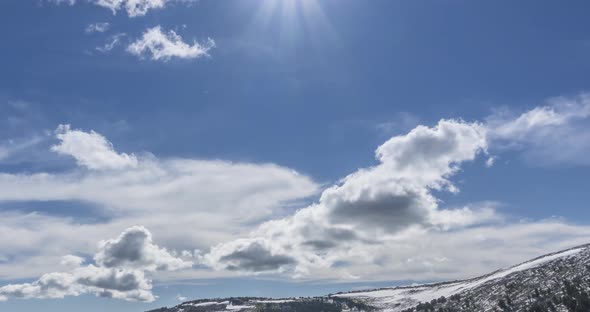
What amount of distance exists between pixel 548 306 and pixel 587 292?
16369 mm

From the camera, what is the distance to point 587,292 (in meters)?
187

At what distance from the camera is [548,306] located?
190 metres
